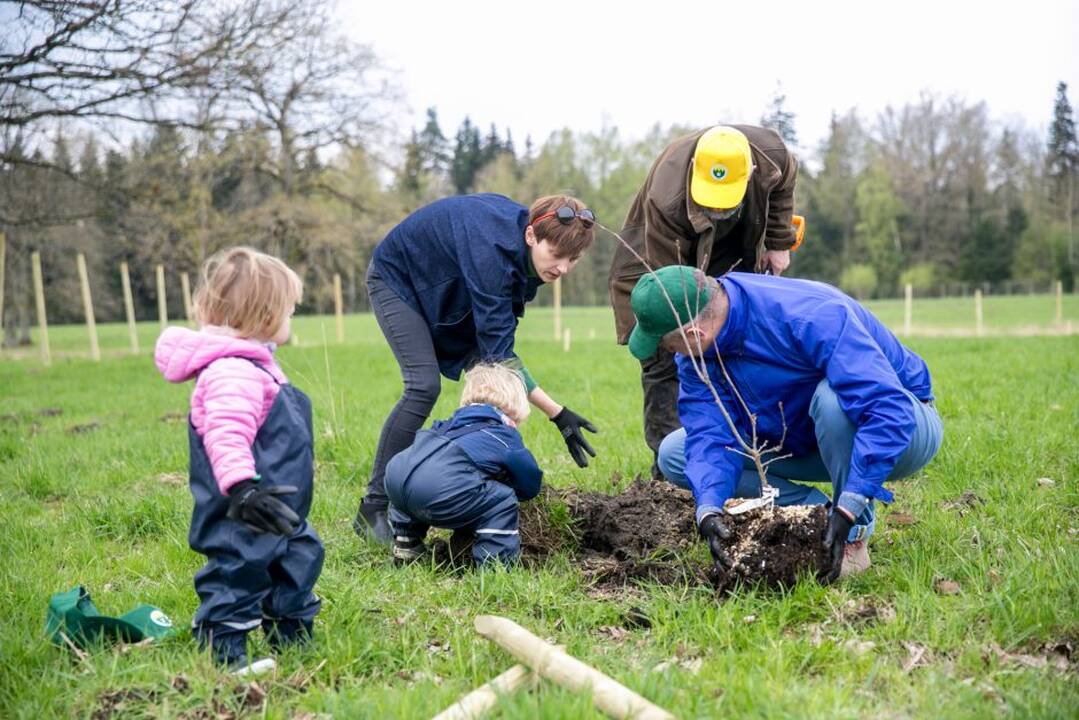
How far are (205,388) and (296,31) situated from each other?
10534 mm

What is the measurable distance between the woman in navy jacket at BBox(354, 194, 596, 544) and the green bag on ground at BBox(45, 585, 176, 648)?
1375mm

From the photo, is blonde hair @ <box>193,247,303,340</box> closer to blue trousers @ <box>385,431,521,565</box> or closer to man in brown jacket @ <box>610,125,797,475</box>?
blue trousers @ <box>385,431,521,565</box>

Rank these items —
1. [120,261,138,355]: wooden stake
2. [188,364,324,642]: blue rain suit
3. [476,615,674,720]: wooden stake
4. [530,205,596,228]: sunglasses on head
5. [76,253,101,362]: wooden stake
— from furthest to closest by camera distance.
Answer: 1. [120,261,138,355]: wooden stake
2. [76,253,101,362]: wooden stake
3. [530,205,596,228]: sunglasses on head
4. [188,364,324,642]: blue rain suit
5. [476,615,674,720]: wooden stake

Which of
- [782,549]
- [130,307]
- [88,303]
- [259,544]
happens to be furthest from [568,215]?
[130,307]

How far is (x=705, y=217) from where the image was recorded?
15.2 ft

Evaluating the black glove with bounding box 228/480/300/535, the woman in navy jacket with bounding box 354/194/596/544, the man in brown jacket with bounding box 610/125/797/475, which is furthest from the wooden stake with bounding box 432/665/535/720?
the man in brown jacket with bounding box 610/125/797/475

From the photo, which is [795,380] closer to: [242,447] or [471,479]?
[471,479]

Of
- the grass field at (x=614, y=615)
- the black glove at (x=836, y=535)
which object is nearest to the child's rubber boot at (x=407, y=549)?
the grass field at (x=614, y=615)

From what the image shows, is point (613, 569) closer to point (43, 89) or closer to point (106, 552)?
point (106, 552)

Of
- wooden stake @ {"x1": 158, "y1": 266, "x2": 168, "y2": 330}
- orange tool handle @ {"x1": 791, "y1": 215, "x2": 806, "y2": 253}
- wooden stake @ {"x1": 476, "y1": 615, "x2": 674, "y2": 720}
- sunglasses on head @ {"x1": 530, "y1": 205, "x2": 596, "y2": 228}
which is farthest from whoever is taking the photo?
wooden stake @ {"x1": 158, "y1": 266, "x2": 168, "y2": 330}

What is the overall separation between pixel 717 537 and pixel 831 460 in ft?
1.88

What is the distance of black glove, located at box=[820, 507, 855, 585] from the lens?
325cm

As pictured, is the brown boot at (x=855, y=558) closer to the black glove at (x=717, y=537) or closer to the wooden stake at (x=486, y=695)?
the black glove at (x=717, y=537)

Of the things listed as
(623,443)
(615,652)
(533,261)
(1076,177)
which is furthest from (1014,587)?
(1076,177)
